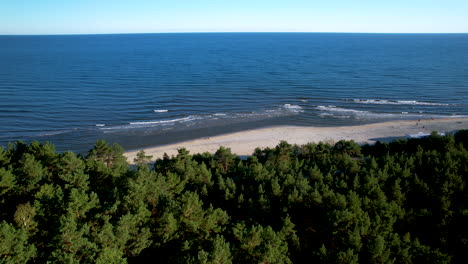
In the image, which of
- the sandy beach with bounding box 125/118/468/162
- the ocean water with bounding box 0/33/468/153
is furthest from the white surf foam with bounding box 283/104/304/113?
the sandy beach with bounding box 125/118/468/162

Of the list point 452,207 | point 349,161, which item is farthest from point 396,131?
point 452,207

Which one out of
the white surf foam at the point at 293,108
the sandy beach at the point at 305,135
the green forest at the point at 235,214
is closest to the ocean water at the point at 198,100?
the white surf foam at the point at 293,108

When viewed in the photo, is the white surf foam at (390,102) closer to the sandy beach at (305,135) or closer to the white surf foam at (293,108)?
the sandy beach at (305,135)

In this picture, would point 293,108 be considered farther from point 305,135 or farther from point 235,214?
point 235,214

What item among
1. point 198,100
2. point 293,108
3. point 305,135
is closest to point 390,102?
point 293,108

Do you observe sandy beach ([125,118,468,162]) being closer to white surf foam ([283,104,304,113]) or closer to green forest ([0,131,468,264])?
white surf foam ([283,104,304,113])

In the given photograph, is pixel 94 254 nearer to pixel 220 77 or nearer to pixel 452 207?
pixel 452 207
